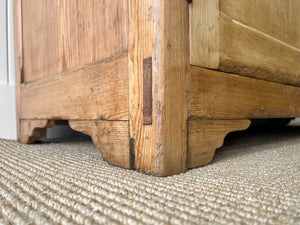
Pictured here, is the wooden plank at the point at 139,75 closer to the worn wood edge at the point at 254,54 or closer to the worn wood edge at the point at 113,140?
the worn wood edge at the point at 113,140

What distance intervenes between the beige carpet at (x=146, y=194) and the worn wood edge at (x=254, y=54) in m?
0.25

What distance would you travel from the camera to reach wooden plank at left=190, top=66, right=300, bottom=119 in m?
0.51

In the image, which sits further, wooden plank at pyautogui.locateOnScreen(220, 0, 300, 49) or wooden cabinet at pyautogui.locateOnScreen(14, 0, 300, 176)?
wooden plank at pyautogui.locateOnScreen(220, 0, 300, 49)

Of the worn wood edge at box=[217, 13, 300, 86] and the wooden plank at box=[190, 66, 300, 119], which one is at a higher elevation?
the worn wood edge at box=[217, 13, 300, 86]

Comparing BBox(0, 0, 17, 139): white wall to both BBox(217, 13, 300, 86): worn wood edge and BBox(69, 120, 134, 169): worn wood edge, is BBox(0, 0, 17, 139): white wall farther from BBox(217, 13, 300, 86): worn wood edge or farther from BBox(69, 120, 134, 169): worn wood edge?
BBox(217, 13, 300, 86): worn wood edge

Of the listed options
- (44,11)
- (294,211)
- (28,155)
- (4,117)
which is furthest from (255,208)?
(4,117)

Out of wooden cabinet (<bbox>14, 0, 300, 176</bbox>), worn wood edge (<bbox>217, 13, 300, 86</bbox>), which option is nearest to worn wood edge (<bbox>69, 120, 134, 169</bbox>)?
wooden cabinet (<bbox>14, 0, 300, 176</bbox>)

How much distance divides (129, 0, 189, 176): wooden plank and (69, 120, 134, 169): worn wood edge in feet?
0.07

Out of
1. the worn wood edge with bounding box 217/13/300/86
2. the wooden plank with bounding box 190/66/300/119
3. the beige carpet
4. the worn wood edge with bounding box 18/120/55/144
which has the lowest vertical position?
the beige carpet

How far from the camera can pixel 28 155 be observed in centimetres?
67

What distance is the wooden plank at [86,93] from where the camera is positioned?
510 mm

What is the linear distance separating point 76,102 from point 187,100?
313 mm

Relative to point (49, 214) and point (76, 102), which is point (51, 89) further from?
point (49, 214)

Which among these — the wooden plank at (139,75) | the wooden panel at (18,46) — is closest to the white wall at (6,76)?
the wooden panel at (18,46)
